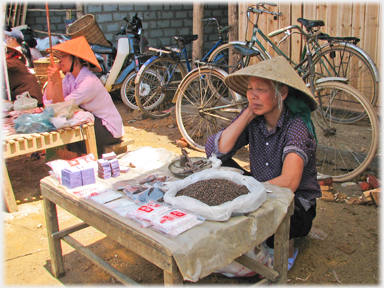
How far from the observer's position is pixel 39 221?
10.2 feet

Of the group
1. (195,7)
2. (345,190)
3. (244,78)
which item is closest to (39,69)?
(195,7)

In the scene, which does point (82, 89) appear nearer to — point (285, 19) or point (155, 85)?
point (155, 85)

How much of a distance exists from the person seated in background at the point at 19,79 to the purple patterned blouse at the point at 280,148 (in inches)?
127


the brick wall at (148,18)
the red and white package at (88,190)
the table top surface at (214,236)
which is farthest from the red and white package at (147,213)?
the brick wall at (148,18)

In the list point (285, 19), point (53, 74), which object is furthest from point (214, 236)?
point (285, 19)

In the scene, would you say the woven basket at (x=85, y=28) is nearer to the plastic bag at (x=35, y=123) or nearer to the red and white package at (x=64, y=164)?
the plastic bag at (x=35, y=123)

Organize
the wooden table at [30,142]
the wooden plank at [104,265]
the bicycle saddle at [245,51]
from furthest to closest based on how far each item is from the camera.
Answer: the bicycle saddle at [245,51]
the wooden table at [30,142]
the wooden plank at [104,265]

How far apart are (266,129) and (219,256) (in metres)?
1.06

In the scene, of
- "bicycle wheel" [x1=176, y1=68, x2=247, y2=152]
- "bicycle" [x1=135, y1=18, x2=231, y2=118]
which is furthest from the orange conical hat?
"bicycle" [x1=135, y1=18, x2=231, y2=118]

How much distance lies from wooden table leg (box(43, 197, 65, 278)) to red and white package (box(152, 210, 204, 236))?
3.42ft

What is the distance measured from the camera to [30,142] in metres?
3.17

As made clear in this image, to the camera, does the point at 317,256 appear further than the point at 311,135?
Yes

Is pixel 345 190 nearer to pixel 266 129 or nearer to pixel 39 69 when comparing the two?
pixel 266 129

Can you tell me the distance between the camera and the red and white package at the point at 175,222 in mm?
1482
